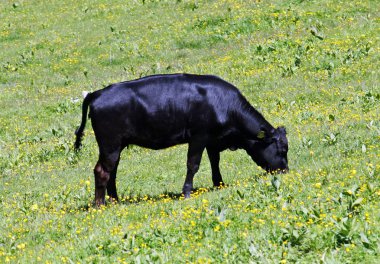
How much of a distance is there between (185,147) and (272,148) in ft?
15.0

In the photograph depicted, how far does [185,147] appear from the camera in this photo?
18109 mm

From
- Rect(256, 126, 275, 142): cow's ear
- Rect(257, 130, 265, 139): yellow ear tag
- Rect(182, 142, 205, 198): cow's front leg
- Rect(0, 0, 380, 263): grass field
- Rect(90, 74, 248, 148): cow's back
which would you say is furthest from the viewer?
Rect(256, 126, 275, 142): cow's ear

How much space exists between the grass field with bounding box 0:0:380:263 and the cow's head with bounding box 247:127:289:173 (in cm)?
48

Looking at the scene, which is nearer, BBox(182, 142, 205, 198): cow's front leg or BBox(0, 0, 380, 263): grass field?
BBox(0, 0, 380, 263): grass field

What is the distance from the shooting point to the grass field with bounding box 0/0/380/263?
30.3 ft

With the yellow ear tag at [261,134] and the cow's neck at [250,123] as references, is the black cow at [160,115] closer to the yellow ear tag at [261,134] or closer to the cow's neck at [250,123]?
the cow's neck at [250,123]

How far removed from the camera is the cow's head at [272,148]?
1380 centimetres

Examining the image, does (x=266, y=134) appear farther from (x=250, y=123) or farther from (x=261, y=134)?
(x=250, y=123)

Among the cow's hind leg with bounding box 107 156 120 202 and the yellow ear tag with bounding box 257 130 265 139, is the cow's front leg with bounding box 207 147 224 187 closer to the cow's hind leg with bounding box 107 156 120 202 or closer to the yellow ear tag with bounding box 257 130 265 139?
the yellow ear tag with bounding box 257 130 265 139

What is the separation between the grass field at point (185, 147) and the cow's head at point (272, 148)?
48cm

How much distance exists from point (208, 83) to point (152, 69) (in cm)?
1149

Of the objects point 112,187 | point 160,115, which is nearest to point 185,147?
point 112,187

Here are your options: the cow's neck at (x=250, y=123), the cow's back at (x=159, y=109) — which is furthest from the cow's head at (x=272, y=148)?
the cow's back at (x=159, y=109)

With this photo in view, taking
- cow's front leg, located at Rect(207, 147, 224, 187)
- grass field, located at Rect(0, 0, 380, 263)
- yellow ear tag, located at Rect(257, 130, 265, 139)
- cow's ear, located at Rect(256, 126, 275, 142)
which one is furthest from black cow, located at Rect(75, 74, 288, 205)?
grass field, located at Rect(0, 0, 380, 263)
